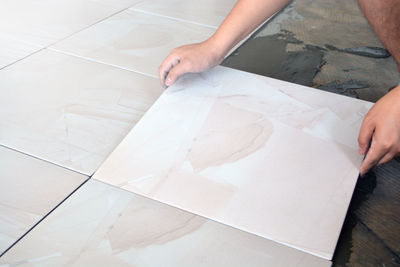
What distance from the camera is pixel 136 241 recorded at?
0.88 meters

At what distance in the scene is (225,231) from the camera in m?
0.92

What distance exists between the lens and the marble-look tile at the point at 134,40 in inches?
68.9

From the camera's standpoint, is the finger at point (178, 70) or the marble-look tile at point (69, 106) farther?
the finger at point (178, 70)

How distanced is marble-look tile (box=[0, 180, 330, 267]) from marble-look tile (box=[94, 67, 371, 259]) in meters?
0.04

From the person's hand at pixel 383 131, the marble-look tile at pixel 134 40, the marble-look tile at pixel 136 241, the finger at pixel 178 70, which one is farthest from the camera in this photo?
the marble-look tile at pixel 134 40

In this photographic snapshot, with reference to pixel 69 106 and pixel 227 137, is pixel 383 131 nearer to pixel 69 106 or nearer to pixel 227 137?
pixel 227 137

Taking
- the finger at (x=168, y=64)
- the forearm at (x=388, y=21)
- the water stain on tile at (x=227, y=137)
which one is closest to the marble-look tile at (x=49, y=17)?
the finger at (x=168, y=64)

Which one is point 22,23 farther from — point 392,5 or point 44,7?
point 392,5

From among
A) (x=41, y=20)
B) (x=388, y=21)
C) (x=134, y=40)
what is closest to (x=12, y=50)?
(x=41, y=20)

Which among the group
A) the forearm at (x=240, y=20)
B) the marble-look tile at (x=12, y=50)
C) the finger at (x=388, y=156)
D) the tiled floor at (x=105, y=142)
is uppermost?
the forearm at (x=240, y=20)

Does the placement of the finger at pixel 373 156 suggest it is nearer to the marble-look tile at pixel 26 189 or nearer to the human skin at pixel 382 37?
the human skin at pixel 382 37

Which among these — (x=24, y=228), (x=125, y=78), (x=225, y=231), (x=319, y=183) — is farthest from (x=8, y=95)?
(x=319, y=183)

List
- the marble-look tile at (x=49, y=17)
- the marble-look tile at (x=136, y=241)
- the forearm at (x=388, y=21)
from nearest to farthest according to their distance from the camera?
the marble-look tile at (x=136, y=241) → the forearm at (x=388, y=21) → the marble-look tile at (x=49, y=17)

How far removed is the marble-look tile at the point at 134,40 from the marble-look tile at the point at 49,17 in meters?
0.10
